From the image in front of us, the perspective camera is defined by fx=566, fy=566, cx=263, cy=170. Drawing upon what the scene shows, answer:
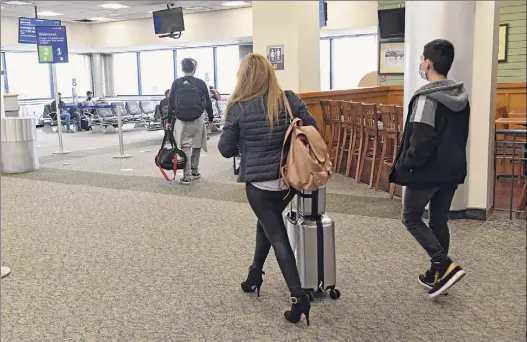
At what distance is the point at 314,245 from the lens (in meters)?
3.08

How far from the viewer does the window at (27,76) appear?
1788 cm

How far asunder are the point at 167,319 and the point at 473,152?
122 inches

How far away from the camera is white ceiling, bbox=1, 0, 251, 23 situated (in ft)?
43.8

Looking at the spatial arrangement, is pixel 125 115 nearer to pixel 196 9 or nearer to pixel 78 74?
pixel 196 9

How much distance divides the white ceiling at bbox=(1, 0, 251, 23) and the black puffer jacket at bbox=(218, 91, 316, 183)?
11172mm

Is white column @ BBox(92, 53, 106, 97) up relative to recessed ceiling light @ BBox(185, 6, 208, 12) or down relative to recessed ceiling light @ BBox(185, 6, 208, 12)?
down

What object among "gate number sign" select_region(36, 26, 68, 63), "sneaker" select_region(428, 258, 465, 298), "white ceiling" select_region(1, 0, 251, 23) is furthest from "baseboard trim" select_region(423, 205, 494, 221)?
"white ceiling" select_region(1, 0, 251, 23)

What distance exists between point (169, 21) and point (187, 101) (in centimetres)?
760

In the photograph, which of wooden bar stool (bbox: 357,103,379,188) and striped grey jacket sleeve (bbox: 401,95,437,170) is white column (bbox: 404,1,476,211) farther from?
wooden bar stool (bbox: 357,103,379,188)

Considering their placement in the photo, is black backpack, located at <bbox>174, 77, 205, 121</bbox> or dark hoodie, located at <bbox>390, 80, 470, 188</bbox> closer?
dark hoodie, located at <bbox>390, 80, 470, 188</bbox>

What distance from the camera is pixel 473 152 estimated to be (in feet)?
15.9

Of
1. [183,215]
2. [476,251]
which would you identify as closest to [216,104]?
[183,215]

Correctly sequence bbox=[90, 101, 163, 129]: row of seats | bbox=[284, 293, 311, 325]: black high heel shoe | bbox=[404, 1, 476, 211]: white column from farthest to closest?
1. bbox=[90, 101, 163, 129]: row of seats
2. bbox=[404, 1, 476, 211]: white column
3. bbox=[284, 293, 311, 325]: black high heel shoe

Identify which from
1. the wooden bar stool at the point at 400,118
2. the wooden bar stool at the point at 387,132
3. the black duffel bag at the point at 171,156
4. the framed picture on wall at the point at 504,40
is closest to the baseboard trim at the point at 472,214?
the wooden bar stool at the point at 387,132
